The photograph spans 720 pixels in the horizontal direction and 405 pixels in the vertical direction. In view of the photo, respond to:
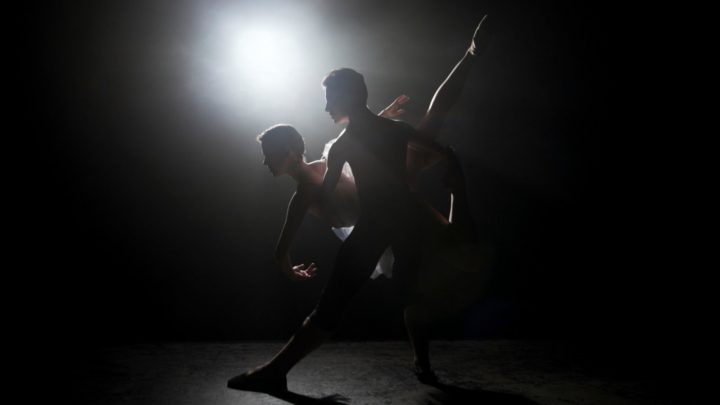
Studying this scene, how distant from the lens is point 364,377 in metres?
1.92

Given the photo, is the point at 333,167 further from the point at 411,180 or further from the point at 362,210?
the point at 411,180

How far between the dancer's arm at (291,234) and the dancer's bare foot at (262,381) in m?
0.41

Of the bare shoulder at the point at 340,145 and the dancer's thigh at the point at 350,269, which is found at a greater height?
the bare shoulder at the point at 340,145

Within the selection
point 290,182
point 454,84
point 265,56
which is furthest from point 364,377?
point 265,56

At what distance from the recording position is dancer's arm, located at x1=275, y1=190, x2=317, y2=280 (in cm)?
183

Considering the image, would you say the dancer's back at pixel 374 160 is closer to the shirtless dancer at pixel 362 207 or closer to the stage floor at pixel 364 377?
the shirtless dancer at pixel 362 207

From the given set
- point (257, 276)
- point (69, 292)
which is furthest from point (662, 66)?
point (69, 292)

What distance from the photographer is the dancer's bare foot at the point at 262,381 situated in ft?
5.36

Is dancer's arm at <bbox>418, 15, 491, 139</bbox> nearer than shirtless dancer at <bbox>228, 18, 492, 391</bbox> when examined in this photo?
No

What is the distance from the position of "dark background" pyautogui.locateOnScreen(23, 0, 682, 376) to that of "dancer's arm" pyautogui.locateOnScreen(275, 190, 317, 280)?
1.11 metres

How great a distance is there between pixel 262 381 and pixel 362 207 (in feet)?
2.68

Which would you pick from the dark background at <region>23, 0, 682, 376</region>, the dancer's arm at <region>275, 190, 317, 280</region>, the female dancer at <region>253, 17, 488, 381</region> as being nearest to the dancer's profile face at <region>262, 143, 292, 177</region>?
the female dancer at <region>253, 17, 488, 381</region>

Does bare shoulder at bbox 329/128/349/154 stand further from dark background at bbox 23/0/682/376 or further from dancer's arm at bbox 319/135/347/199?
dark background at bbox 23/0/682/376

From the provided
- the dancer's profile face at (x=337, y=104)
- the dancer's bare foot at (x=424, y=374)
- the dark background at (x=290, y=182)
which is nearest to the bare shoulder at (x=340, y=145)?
the dancer's profile face at (x=337, y=104)
